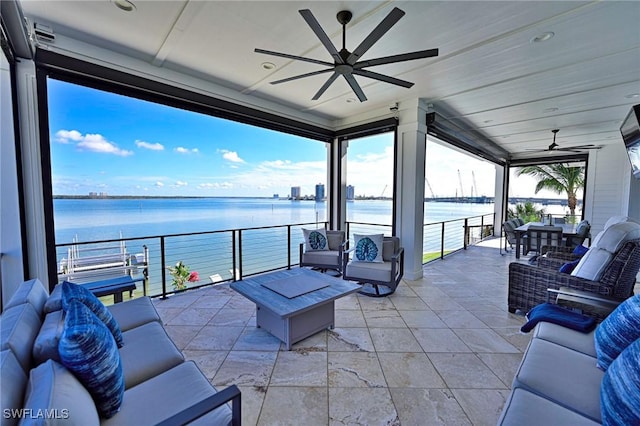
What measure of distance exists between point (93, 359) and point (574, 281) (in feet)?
12.2

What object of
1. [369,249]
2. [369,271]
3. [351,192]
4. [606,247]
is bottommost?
[369,271]

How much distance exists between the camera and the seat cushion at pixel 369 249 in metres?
3.86

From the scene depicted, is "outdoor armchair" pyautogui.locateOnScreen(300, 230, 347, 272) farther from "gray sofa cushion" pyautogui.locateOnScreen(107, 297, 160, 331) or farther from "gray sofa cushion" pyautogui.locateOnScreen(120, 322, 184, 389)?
"gray sofa cushion" pyautogui.locateOnScreen(120, 322, 184, 389)

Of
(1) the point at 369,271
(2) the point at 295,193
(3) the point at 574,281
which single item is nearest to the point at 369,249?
(1) the point at 369,271

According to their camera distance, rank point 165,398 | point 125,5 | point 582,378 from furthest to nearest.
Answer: point 125,5 → point 582,378 → point 165,398

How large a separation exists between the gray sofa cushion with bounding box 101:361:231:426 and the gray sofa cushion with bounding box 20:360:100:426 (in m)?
0.20

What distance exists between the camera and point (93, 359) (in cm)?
105

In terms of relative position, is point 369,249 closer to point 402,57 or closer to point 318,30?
point 402,57

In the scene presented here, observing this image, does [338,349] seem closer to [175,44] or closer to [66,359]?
[66,359]

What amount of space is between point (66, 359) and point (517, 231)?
7295 millimetres

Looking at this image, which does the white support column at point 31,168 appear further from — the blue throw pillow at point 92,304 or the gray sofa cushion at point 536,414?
the gray sofa cushion at point 536,414

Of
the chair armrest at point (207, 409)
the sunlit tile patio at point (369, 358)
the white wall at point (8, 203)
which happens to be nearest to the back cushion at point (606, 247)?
the sunlit tile patio at point (369, 358)

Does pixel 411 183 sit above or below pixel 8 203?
above

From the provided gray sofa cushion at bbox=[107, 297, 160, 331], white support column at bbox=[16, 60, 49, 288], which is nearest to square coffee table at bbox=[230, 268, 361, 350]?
gray sofa cushion at bbox=[107, 297, 160, 331]
